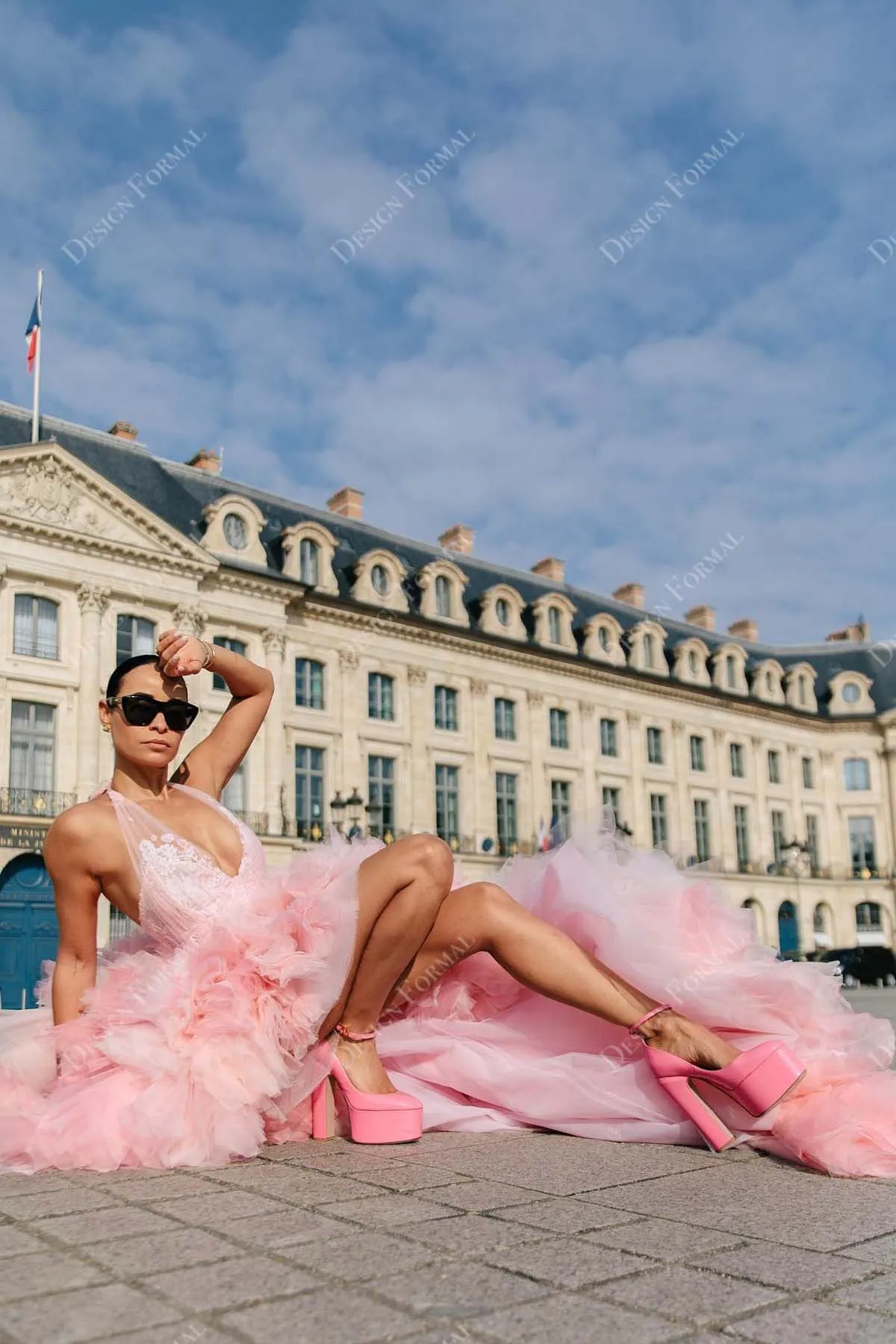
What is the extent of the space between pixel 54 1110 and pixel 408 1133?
1.14 metres

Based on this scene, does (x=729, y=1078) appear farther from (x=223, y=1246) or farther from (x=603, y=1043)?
(x=223, y=1246)

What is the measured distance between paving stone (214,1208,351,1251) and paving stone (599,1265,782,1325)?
0.72m

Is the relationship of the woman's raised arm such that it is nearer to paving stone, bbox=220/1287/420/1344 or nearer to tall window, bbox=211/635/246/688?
paving stone, bbox=220/1287/420/1344

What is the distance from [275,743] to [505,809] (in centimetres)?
963

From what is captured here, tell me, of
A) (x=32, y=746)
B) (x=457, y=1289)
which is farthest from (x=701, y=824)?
(x=457, y=1289)

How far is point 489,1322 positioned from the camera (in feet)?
6.82

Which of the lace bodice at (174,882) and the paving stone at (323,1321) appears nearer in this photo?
the paving stone at (323,1321)

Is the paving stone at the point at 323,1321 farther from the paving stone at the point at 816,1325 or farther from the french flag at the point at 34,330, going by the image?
the french flag at the point at 34,330

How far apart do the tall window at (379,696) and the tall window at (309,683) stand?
159 centimetres

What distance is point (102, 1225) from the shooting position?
2791 millimetres

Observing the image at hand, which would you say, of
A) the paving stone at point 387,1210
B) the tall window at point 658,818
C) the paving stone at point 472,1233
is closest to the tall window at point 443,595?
the tall window at point 658,818

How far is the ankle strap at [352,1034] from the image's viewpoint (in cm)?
406

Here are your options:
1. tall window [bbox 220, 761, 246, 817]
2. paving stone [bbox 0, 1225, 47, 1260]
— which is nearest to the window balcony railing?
tall window [bbox 220, 761, 246, 817]

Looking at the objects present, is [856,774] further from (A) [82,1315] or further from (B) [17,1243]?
(A) [82,1315]
